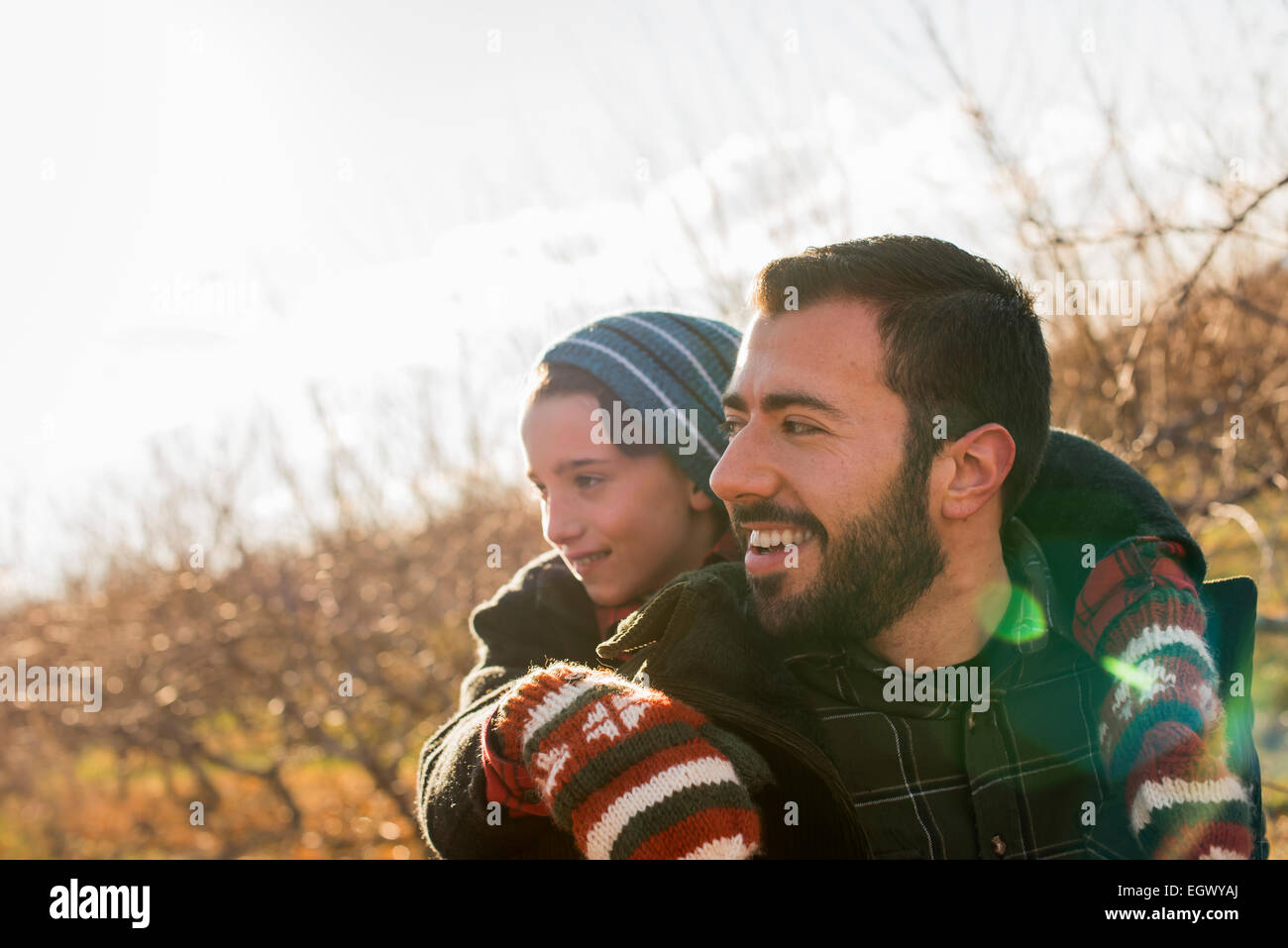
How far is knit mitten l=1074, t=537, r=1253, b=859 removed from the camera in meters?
1.79

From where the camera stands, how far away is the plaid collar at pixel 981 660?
2.16 metres

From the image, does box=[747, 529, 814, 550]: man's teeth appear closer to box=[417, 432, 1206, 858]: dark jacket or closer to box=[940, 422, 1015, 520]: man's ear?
box=[417, 432, 1206, 858]: dark jacket

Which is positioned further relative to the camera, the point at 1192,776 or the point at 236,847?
the point at 236,847

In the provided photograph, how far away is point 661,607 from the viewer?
2014 millimetres

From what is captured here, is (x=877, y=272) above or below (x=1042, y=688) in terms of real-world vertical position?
above

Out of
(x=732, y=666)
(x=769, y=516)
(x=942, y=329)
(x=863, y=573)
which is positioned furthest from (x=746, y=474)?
(x=942, y=329)

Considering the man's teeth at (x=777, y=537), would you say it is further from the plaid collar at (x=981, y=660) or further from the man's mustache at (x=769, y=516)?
the plaid collar at (x=981, y=660)

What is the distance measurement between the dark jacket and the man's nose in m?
0.18

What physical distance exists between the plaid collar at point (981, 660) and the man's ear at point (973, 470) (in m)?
0.23

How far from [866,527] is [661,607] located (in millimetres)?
492

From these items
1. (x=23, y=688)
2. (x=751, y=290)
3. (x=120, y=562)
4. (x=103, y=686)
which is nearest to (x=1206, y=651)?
(x=751, y=290)

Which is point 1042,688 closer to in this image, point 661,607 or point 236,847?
point 661,607

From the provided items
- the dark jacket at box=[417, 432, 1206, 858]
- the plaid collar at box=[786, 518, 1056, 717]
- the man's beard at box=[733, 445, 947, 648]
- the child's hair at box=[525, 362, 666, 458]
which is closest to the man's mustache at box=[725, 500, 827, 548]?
the man's beard at box=[733, 445, 947, 648]

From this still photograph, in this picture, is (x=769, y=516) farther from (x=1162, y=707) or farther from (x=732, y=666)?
(x=1162, y=707)
